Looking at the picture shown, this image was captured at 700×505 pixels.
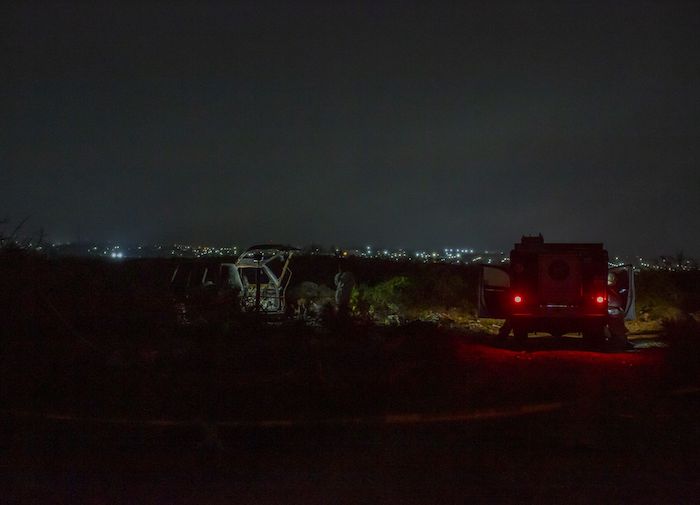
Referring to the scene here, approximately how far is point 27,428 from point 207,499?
3595 mm

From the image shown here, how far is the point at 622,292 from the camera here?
21375 mm

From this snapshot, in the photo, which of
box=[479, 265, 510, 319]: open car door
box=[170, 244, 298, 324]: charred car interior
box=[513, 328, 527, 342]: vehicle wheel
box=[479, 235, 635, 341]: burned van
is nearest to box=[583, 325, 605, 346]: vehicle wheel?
box=[479, 235, 635, 341]: burned van

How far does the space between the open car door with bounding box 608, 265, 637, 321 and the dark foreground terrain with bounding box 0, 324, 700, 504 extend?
6.43m

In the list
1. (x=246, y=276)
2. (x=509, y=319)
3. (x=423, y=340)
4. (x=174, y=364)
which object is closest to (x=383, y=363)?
(x=423, y=340)

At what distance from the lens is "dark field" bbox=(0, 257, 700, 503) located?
25.6 feet

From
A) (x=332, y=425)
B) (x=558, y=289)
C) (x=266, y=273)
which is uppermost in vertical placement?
(x=266, y=273)

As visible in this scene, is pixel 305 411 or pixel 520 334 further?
pixel 520 334

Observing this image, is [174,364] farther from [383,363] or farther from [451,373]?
[451,373]

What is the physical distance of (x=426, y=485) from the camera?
25.4ft

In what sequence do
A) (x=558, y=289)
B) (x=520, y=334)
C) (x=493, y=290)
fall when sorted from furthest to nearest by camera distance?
(x=493, y=290)
(x=520, y=334)
(x=558, y=289)

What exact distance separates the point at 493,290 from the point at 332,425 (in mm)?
11835

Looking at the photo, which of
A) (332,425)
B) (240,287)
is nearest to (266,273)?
(240,287)

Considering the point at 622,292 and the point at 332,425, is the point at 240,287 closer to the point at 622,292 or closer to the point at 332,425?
the point at 622,292

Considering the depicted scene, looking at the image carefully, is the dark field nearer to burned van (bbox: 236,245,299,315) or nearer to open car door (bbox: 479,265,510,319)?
open car door (bbox: 479,265,510,319)
